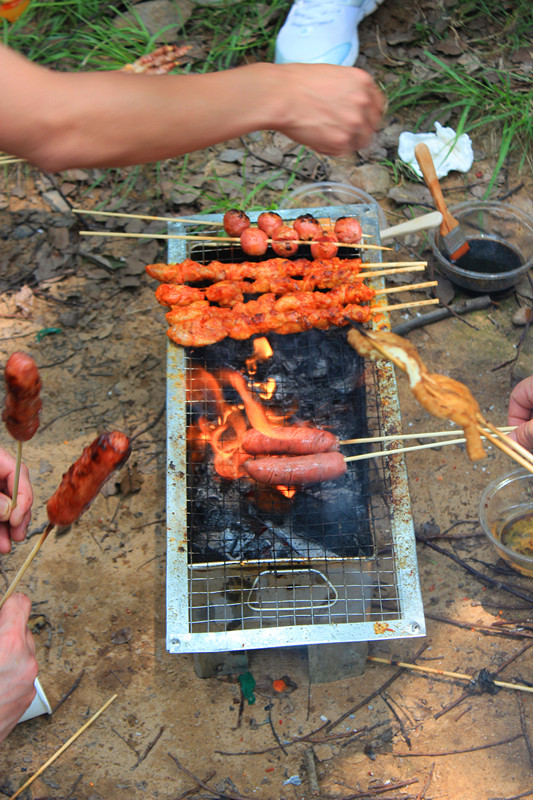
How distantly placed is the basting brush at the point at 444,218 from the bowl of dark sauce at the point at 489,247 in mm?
109

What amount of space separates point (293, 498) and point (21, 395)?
197cm

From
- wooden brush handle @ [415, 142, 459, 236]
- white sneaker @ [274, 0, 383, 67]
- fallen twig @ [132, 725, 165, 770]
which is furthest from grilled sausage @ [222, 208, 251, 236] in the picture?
fallen twig @ [132, 725, 165, 770]

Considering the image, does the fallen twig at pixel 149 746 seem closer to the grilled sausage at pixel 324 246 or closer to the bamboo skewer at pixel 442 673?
the bamboo skewer at pixel 442 673

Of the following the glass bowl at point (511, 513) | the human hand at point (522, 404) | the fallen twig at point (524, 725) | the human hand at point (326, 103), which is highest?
the human hand at point (326, 103)

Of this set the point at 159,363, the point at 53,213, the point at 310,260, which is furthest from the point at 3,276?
the point at 310,260

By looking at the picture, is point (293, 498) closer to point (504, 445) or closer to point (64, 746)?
point (504, 445)

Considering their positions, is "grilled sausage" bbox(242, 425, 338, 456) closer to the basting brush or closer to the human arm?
the human arm

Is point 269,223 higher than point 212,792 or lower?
→ higher

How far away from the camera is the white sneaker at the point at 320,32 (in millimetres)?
6301

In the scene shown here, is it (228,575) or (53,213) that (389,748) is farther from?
(53,213)

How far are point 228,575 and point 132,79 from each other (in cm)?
283

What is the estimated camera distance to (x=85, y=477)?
295 centimetres

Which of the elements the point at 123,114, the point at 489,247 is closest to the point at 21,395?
the point at 123,114

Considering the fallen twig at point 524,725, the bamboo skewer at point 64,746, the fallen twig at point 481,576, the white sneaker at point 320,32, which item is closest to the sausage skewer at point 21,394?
the bamboo skewer at point 64,746
